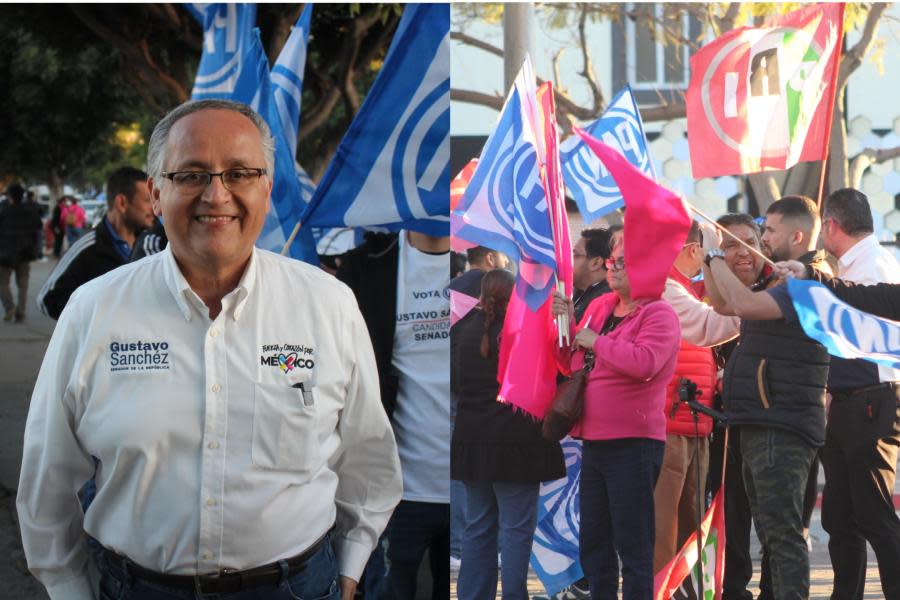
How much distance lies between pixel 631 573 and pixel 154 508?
2.03 meters

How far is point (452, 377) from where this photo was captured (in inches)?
174

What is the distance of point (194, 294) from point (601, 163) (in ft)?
6.21

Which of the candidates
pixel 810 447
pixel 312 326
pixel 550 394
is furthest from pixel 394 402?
pixel 312 326

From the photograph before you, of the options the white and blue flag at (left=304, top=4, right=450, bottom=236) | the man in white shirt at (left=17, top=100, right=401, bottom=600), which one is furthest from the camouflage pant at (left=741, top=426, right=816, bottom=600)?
the man in white shirt at (left=17, top=100, right=401, bottom=600)

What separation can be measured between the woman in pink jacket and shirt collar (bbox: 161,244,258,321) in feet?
5.52

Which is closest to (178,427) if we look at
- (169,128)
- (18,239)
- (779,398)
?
(169,128)

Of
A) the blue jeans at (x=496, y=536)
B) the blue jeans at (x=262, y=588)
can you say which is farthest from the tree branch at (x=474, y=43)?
the blue jeans at (x=262, y=588)

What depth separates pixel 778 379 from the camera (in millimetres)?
4039

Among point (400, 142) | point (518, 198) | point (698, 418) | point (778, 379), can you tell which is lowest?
point (698, 418)

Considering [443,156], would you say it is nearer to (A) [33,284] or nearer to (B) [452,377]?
(B) [452,377]

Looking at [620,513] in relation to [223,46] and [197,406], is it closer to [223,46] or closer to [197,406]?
[197,406]

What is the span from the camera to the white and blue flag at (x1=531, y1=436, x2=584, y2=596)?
4191mm

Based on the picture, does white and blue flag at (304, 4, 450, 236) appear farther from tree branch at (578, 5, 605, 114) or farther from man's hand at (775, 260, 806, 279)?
man's hand at (775, 260, 806, 279)

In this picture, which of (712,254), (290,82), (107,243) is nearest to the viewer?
(712,254)
